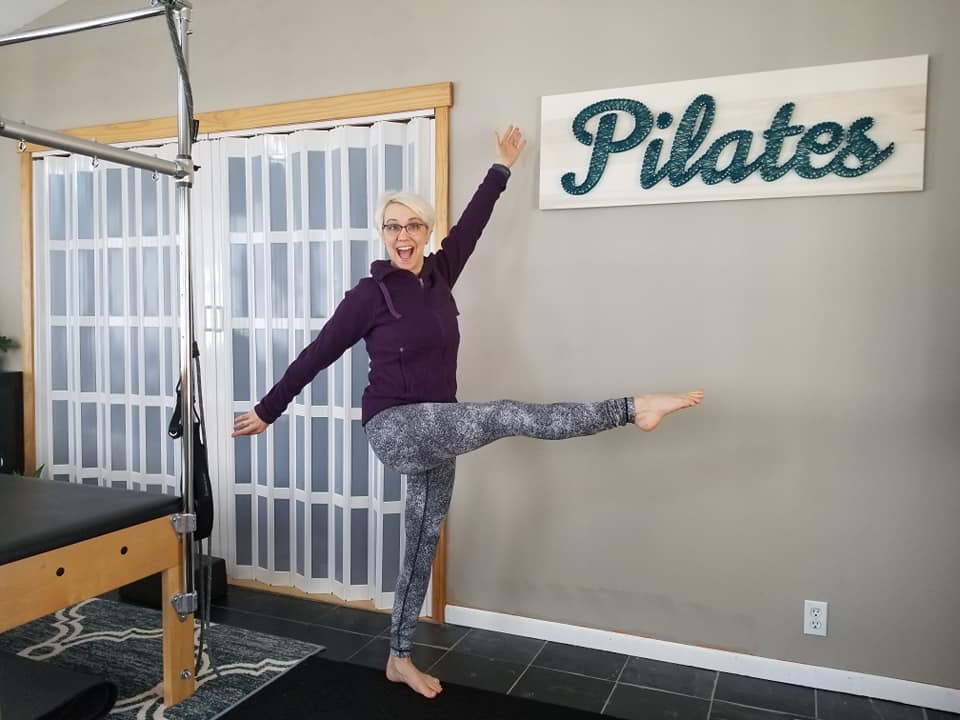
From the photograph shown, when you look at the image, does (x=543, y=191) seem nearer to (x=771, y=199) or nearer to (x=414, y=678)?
(x=771, y=199)

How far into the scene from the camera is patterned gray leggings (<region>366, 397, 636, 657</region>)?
209cm

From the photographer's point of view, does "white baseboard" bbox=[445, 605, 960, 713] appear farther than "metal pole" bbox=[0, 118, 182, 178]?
Yes

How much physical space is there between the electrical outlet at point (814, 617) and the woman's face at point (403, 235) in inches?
65.6

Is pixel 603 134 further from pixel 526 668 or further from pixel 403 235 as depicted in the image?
pixel 526 668

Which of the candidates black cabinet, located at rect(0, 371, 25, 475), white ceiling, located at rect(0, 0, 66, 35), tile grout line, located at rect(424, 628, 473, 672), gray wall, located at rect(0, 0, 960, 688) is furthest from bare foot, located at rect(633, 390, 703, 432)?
white ceiling, located at rect(0, 0, 66, 35)

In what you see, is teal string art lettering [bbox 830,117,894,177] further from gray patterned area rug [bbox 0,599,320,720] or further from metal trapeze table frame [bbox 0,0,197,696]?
gray patterned area rug [bbox 0,599,320,720]

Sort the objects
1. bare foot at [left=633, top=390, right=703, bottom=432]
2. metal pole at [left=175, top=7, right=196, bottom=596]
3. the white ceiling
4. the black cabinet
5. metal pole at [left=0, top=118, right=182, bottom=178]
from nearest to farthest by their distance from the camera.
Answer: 1. metal pole at [left=0, top=118, right=182, bottom=178]
2. bare foot at [left=633, top=390, right=703, bottom=432]
3. metal pole at [left=175, top=7, right=196, bottom=596]
4. the white ceiling
5. the black cabinet

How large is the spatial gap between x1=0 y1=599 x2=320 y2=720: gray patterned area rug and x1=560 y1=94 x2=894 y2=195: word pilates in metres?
1.97

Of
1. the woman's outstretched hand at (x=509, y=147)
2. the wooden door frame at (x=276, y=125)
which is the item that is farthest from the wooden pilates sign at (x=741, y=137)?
the wooden door frame at (x=276, y=125)

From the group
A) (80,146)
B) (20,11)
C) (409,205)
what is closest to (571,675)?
(409,205)

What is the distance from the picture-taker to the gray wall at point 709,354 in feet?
7.64

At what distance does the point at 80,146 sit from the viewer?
198 centimetres

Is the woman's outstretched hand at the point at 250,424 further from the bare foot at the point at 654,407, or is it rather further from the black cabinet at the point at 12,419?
the black cabinet at the point at 12,419

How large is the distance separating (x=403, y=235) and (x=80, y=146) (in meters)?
0.91
